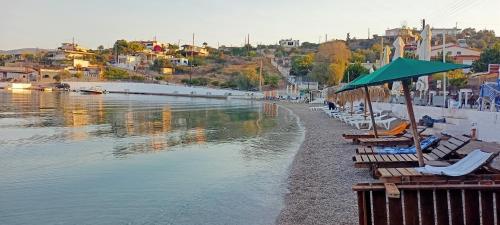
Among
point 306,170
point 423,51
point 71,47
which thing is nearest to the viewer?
point 306,170

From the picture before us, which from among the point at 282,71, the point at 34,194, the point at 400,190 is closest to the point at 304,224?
the point at 400,190

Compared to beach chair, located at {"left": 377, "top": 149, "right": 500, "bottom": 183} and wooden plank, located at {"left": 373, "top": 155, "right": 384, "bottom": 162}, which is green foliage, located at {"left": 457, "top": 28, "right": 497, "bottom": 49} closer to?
wooden plank, located at {"left": 373, "top": 155, "right": 384, "bottom": 162}

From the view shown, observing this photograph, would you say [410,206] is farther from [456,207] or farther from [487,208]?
[487,208]

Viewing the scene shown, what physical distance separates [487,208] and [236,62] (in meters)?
135

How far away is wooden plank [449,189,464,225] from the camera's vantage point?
577 cm

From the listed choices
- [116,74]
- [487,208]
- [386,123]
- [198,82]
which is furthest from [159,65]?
[487,208]

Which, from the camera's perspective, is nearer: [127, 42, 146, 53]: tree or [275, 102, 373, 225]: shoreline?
[275, 102, 373, 225]: shoreline

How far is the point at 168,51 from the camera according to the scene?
16875cm

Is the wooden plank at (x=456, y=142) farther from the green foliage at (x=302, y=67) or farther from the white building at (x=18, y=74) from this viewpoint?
the white building at (x=18, y=74)

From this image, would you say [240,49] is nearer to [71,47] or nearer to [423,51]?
[71,47]

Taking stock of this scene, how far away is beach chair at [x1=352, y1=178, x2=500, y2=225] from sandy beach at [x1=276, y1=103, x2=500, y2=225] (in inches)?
60.4

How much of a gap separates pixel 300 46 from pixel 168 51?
4562 centimetres

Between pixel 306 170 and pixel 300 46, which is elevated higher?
pixel 300 46

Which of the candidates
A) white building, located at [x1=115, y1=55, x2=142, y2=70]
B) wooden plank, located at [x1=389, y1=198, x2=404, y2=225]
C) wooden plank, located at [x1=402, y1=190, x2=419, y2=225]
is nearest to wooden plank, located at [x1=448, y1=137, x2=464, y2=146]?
wooden plank, located at [x1=402, y1=190, x2=419, y2=225]
